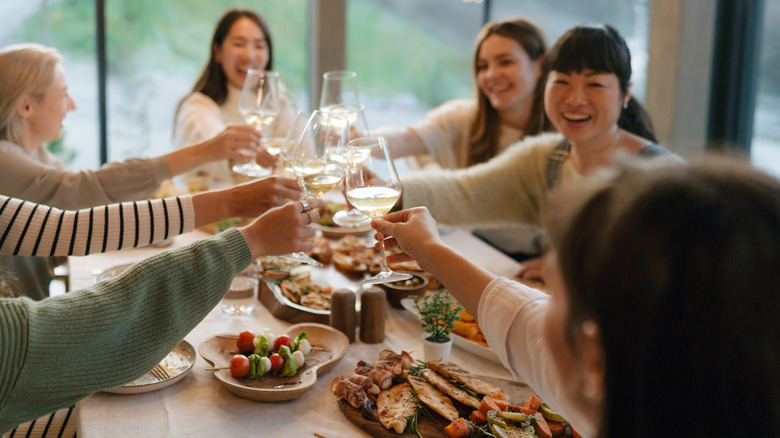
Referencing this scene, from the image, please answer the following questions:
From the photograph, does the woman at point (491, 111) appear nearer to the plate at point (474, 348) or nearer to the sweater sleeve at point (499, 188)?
the sweater sleeve at point (499, 188)

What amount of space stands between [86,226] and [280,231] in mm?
585

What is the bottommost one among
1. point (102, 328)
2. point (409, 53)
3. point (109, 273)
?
point (109, 273)

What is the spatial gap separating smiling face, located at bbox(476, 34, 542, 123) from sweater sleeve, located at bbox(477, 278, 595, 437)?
188 centimetres

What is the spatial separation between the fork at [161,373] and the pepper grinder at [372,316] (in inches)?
17.3

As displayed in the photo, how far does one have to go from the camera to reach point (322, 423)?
121 centimetres

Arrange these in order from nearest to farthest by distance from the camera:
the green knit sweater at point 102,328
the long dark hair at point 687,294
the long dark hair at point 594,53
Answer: the long dark hair at point 687,294, the green knit sweater at point 102,328, the long dark hair at point 594,53

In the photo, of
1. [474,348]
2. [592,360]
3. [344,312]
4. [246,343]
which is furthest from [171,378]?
[592,360]

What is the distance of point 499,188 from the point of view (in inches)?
99.3

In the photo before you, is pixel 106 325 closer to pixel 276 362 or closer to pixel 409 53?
pixel 276 362

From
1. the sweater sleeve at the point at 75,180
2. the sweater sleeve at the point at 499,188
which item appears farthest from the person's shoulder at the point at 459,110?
the sweater sleeve at the point at 75,180

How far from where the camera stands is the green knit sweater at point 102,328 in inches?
37.5

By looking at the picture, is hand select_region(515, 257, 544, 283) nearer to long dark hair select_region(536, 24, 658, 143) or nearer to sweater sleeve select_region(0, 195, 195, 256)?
long dark hair select_region(536, 24, 658, 143)

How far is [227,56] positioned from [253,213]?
2031mm

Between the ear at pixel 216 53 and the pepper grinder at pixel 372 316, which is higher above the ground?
the ear at pixel 216 53
